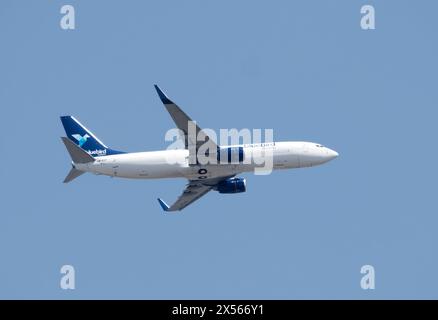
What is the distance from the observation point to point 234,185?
90.4 meters

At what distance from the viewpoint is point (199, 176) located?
8769cm

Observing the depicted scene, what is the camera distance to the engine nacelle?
85.8 m

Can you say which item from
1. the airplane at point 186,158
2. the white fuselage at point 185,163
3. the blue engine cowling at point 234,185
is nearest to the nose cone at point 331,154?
the airplane at point 186,158

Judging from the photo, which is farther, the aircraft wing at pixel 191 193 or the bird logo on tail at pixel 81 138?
the aircraft wing at pixel 191 193

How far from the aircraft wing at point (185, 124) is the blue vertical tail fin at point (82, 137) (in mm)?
8615

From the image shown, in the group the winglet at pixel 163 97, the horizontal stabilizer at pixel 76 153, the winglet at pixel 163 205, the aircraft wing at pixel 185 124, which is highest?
the winglet at pixel 163 97

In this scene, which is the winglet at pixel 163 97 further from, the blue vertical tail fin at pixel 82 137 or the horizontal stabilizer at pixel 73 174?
the horizontal stabilizer at pixel 73 174

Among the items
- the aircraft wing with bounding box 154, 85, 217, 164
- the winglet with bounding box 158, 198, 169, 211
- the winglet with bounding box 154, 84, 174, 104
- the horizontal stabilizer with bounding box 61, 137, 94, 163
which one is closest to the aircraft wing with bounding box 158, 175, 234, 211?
the winglet with bounding box 158, 198, 169, 211

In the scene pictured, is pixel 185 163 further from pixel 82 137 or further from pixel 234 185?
pixel 82 137

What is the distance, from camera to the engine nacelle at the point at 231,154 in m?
85.8

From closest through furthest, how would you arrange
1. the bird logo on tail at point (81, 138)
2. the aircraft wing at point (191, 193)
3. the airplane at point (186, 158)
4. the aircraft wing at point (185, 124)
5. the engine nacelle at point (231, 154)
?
the aircraft wing at point (185, 124)
the airplane at point (186, 158)
the engine nacelle at point (231, 154)
the bird logo on tail at point (81, 138)
the aircraft wing at point (191, 193)

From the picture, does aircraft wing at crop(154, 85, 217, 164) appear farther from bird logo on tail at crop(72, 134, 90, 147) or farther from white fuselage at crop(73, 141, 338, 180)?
bird logo on tail at crop(72, 134, 90, 147)

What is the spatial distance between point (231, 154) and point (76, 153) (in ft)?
45.8

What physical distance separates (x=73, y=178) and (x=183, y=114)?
40.1ft
